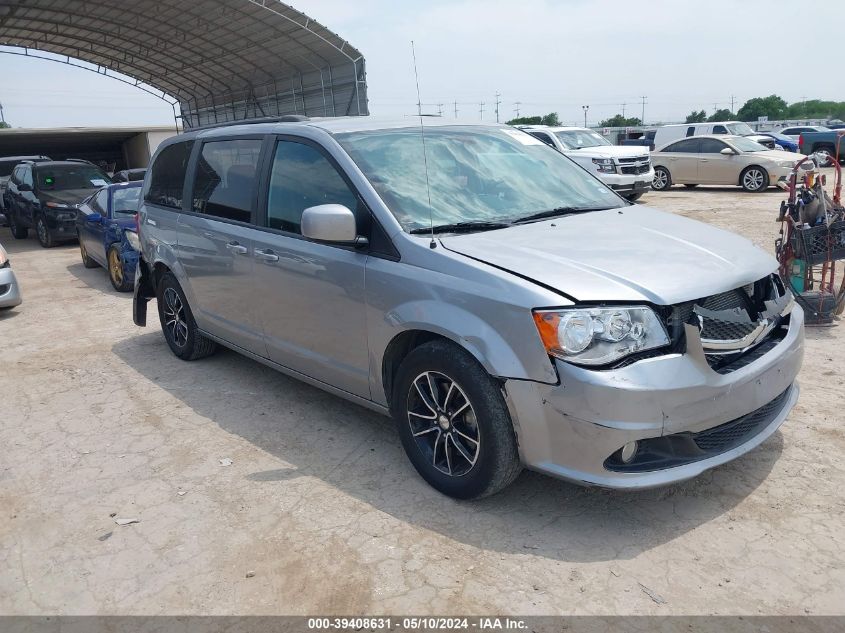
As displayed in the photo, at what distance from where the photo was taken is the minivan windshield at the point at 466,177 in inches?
155

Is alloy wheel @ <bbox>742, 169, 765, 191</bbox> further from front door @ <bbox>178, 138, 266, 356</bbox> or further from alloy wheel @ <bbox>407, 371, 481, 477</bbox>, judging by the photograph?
alloy wheel @ <bbox>407, 371, 481, 477</bbox>

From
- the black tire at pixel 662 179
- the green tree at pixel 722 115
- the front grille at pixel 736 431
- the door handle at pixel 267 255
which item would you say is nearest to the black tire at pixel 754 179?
the black tire at pixel 662 179

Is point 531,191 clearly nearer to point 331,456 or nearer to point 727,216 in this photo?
point 331,456

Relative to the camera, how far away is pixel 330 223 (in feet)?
12.1

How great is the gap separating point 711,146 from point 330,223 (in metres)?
18.0

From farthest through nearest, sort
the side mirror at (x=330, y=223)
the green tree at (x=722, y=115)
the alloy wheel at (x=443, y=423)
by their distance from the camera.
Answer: the green tree at (x=722, y=115)
the side mirror at (x=330, y=223)
the alloy wheel at (x=443, y=423)

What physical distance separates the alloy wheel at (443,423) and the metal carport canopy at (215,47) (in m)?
21.1

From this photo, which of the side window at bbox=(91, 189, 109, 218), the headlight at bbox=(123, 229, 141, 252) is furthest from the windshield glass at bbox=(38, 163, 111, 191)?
the headlight at bbox=(123, 229, 141, 252)

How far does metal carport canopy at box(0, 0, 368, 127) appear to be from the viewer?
938 inches

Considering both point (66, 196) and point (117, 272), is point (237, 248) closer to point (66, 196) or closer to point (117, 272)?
point (117, 272)

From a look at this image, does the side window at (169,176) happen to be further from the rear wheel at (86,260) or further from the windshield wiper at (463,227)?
the rear wheel at (86,260)

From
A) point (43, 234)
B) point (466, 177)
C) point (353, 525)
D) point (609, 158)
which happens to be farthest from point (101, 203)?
point (609, 158)

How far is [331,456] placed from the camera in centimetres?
426

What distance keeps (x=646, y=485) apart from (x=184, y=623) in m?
1.98
